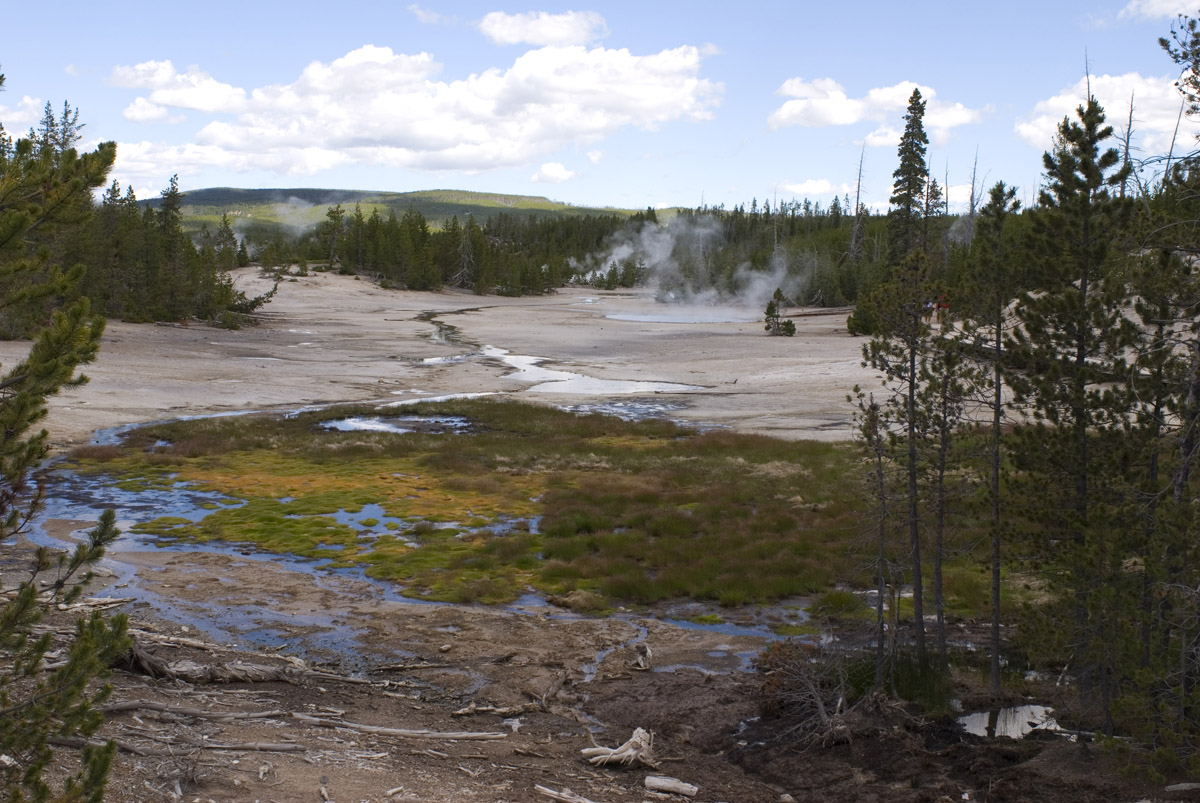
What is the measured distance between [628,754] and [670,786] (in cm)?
65

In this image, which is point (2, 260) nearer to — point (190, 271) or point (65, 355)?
point (65, 355)

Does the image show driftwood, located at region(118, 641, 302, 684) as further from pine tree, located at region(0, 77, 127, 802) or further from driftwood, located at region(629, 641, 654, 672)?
driftwood, located at region(629, 641, 654, 672)

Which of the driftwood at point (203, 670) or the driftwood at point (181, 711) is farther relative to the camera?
the driftwood at point (203, 670)

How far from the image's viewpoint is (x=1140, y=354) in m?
8.99

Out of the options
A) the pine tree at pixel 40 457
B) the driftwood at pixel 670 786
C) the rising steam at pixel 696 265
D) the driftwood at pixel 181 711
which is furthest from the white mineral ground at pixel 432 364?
the pine tree at pixel 40 457

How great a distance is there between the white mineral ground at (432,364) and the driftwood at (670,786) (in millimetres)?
23292

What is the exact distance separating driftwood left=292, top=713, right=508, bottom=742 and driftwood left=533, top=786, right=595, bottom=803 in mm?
1608

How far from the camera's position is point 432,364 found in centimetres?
5012

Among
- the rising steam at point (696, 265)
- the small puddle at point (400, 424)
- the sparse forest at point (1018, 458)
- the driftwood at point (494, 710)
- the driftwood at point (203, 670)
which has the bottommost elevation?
the driftwood at point (494, 710)

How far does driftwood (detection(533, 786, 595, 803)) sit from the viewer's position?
8344mm

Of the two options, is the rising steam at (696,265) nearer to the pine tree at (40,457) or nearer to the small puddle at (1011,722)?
the small puddle at (1011,722)

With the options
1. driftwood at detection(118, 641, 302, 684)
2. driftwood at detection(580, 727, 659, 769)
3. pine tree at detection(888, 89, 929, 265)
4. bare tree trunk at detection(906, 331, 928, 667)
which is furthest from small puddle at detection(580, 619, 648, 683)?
pine tree at detection(888, 89, 929, 265)

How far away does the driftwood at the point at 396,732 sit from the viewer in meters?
9.70

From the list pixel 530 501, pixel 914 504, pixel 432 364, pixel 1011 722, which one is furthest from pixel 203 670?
pixel 432 364
